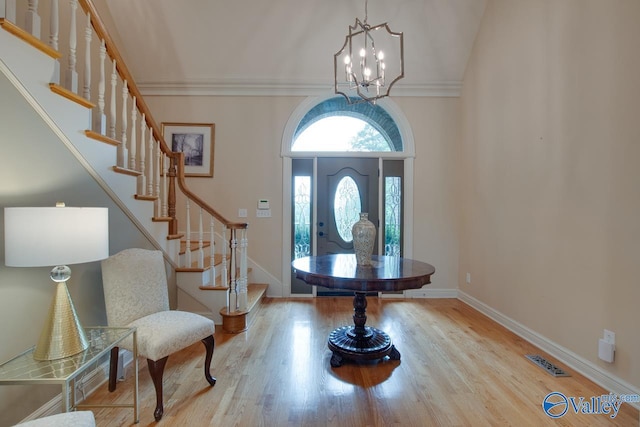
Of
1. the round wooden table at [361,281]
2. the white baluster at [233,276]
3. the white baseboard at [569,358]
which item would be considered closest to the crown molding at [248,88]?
the white baluster at [233,276]

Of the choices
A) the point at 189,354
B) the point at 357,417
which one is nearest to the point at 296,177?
the point at 189,354

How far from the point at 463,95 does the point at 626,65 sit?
231cm

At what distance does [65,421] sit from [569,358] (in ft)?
10.3

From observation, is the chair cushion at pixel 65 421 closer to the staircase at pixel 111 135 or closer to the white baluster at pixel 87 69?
the staircase at pixel 111 135

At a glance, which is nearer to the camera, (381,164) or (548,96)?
(548,96)

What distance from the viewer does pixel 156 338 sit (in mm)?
1757

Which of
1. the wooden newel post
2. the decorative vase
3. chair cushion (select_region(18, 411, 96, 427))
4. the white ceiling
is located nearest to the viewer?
chair cushion (select_region(18, 411, 96, 427))

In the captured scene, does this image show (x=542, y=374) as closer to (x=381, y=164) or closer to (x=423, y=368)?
(x=423, y=368)

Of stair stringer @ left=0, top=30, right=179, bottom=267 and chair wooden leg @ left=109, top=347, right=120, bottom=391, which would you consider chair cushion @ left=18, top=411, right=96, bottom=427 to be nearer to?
chair wooden leg @ left=109, top=347, right=120, bottom=391

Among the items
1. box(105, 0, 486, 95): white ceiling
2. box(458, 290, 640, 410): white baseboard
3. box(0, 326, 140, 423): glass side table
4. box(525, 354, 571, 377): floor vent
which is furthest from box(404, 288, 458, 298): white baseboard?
box(0, 326, 140, 423): glass side table

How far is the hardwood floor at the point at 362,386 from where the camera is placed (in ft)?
5.74

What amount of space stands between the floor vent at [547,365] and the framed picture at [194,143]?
13.3 ft

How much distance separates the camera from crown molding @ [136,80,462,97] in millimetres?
4145

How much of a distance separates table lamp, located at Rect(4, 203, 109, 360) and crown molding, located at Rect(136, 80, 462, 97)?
10.3 feet
